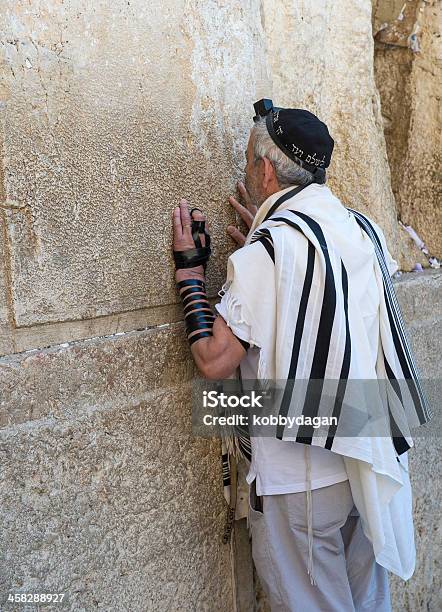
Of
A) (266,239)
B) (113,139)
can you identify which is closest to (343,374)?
(266,239)

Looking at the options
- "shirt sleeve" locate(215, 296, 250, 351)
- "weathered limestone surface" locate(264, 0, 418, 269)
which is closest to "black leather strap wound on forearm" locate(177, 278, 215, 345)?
"shirt sleeve" locate(215, 296, 250, 351)

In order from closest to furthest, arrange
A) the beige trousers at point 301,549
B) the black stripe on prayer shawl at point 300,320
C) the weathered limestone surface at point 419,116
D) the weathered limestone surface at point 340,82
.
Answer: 1. the black stripe on prayer shawl at point 300,320
2. the beige trousers at point 301,549
3. the weathered limestone surface at point 340,82
4. the weathered limestone surface at point 419,116

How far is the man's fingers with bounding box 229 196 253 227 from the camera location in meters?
2.54

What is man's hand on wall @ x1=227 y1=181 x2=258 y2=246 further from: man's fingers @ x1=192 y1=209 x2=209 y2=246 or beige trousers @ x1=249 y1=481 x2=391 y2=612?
beige trousers @ x1=249 y1=481 x2=391 y2=612

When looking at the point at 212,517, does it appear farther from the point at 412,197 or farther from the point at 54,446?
the point at 412,197

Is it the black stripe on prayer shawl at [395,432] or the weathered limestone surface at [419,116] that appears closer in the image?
the black stripe on prayer shawl at [395,432]

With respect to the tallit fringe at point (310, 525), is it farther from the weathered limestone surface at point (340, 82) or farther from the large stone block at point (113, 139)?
the weathered limestone surface at point (340, 82)

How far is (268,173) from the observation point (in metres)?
2.32

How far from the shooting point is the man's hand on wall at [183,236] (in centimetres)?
233

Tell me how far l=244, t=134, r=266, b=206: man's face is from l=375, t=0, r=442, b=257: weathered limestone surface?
1577 millimetres

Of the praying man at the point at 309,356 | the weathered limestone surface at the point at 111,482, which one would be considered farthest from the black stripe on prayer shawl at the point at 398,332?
the weathered limestone surface at the point at 111,482

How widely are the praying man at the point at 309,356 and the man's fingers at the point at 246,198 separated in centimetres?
11

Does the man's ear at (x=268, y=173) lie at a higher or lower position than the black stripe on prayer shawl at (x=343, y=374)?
higher

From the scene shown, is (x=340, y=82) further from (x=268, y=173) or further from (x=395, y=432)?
(x=395, y=432)
